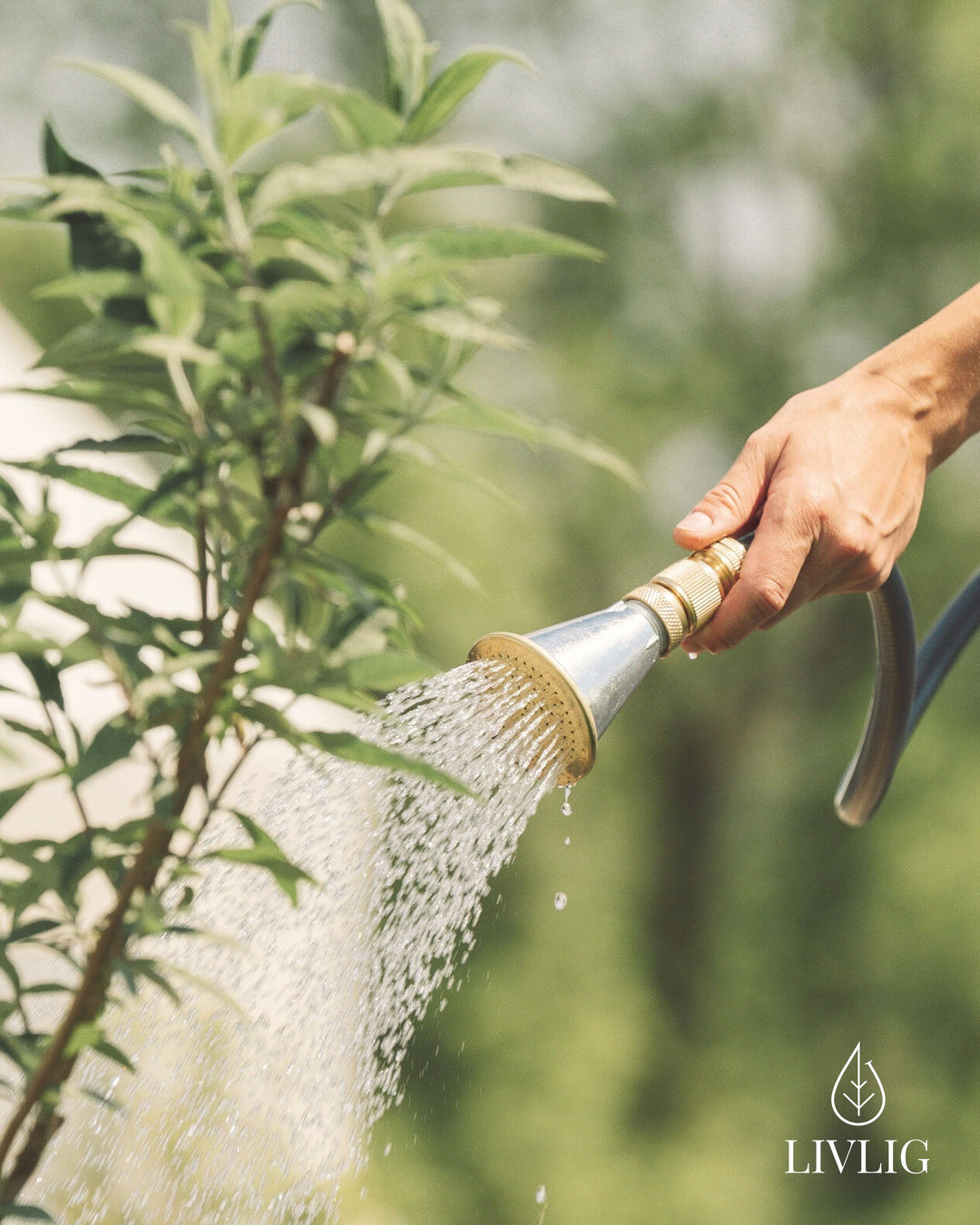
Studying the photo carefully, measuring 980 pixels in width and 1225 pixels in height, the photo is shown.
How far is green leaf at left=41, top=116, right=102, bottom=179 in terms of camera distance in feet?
1.74

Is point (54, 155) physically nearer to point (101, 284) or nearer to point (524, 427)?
point (101, 284)

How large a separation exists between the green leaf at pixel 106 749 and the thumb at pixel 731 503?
558mm

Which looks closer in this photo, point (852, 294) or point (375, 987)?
point (375, 987)

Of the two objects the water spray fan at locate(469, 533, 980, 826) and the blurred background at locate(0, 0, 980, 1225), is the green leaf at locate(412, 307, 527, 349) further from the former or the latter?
the blurred background at locate(0, 0, 980, 1225)

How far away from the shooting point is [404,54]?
0.53m

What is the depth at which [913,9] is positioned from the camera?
7965 millimetres

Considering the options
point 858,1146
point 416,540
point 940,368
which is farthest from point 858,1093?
point 416,540

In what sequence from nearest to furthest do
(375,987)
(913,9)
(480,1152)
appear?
(375,987), (480,1152), (913,9)

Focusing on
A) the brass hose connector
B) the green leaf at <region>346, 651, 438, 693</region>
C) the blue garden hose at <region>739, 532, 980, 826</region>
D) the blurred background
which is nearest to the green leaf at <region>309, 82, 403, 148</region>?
the green leaf at <region>346, 651, 438, 693</region>

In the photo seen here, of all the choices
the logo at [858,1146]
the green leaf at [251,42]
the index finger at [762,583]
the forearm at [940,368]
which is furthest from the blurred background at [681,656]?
the green leaf at [251,42]

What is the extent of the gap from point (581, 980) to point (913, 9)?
6.80m

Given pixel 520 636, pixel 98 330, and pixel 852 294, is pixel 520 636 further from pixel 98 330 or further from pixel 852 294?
pixel 852 294

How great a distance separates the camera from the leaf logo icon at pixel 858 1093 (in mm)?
6895

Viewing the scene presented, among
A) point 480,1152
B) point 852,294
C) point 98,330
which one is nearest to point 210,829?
point 98,330
